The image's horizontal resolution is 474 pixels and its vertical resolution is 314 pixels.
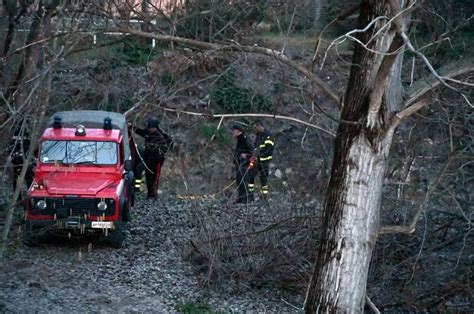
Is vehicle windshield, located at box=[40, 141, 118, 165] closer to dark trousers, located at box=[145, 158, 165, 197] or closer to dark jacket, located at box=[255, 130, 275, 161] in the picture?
dark jacket, located at box=[255, 130, 275, 161]

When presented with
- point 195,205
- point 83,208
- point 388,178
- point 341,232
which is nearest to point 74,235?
point 83,208

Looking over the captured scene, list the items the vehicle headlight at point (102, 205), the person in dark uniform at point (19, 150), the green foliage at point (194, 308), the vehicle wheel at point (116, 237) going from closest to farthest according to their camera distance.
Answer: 1. the person in dark uniform at point (19, 150)
2. the green foliage at point (194, 308)
3. the vehicle headlight at point (102, 205)
4. the vehicle wheel at point (116, 237)

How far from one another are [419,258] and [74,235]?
6.20m

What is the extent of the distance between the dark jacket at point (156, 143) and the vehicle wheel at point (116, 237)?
327 cm

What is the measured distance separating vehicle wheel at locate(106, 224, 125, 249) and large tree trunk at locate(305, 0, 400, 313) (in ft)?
26.5

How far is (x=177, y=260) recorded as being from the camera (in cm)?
1523

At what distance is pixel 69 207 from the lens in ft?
Answer: 48.0

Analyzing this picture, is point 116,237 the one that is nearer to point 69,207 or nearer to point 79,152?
point 69,207

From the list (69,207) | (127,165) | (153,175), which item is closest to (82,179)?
(69,207)

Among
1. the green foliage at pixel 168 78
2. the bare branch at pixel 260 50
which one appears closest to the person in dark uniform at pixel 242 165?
the green foliage at pixel 168 78

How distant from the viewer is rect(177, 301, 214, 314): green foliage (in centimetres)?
1284

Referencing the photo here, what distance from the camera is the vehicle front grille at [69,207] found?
47.9 ft

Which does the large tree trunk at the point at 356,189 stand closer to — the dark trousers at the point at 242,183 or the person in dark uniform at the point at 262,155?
the dark trousers at the point at 242,183

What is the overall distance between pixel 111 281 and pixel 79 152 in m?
2.61
